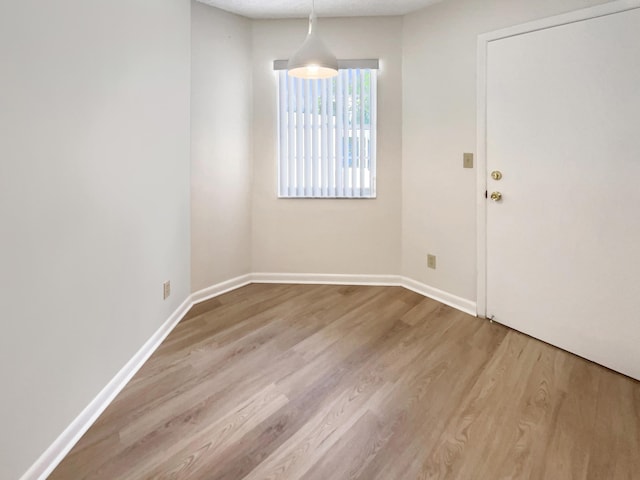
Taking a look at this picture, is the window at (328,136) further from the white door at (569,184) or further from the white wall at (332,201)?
the white door at (569,184)

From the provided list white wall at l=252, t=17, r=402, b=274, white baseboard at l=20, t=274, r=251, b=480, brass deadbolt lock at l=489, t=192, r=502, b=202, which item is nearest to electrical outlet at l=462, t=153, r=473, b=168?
brass deadbolt lock at l=489, t=192, r=502, b=202

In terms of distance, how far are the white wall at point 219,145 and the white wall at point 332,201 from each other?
0.13 m

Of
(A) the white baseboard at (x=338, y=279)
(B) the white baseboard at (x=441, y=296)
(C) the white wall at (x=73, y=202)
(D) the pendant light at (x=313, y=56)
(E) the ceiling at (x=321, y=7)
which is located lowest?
(B) the white baseboard at (x=441, y=296)

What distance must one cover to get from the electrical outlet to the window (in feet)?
2.68

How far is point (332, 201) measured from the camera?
3248 mm

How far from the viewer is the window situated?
3.12 meters

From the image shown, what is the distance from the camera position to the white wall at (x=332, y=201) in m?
3.06

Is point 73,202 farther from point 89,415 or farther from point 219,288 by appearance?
point 219,288

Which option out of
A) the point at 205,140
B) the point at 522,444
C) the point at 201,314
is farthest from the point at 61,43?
the point at 522,444

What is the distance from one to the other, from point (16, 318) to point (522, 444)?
1877mm

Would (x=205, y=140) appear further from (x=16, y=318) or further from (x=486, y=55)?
(x=486, y=55)

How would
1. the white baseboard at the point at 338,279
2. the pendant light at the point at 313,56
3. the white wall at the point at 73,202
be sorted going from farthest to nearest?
1. the white baseboard at the point at 338,279
2. the pendant light at the point at 313,56
3. the white wall at the point at 73,202

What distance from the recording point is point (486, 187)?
246cm

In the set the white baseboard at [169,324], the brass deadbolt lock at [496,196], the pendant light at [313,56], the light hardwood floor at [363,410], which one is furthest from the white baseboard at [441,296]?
the pendant light at [313,56]
